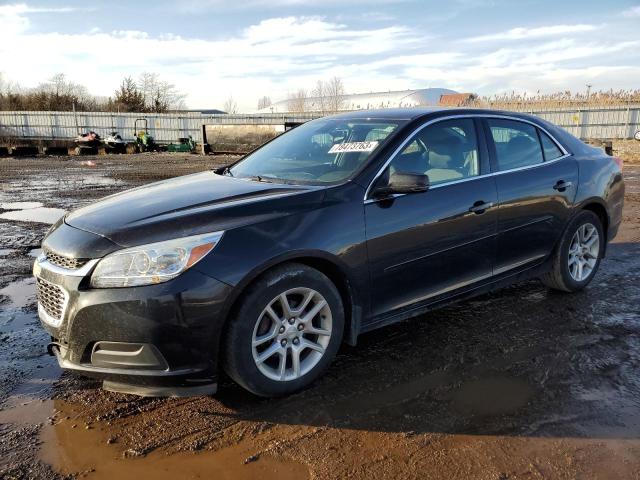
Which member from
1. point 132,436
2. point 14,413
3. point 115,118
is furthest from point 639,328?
point 115,118

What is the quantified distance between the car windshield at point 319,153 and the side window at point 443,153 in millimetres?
199

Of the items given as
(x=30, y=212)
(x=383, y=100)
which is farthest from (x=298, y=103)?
(x=30, y=212)

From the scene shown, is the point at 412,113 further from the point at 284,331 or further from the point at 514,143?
the point at 284,331

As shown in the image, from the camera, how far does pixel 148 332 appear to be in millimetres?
2633

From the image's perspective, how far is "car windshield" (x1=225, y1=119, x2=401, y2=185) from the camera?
3580mm

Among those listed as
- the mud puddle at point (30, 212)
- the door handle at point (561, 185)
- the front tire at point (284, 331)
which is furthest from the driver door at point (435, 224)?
the mud puddle at point (30, 212)

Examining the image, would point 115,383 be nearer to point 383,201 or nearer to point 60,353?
point 60,353

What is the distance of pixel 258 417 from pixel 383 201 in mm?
1502

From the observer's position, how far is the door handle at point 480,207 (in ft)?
12.5

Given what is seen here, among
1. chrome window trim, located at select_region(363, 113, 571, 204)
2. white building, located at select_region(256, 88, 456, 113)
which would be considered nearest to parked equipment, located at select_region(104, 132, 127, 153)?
white building, located at select_region(256, 88, 456, 113)

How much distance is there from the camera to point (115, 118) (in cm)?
3866

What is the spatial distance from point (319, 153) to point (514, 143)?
170cm

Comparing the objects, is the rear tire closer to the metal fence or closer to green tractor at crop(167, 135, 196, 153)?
the metal fence

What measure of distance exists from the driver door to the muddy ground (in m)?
0.48
